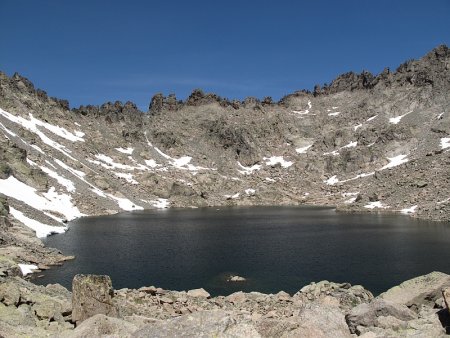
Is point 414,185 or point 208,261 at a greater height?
point 414,185

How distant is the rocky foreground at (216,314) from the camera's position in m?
10.1

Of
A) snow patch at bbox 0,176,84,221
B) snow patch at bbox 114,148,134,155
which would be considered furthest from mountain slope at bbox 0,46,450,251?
snow patch at bbox 0,176,84,221

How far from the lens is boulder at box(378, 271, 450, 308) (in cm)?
2000

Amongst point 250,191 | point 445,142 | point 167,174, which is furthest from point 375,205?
point 167,174

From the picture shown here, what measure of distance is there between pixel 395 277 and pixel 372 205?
8657cm

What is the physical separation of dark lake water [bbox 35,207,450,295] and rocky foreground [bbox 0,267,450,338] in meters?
9.79

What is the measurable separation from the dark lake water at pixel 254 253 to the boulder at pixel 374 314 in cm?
2445

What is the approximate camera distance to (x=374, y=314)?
51.1 ft

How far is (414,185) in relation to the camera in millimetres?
126750

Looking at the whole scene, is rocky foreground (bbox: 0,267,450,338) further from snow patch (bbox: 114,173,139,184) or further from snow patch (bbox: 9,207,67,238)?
snow patch (bbox: 114,173,139,184)

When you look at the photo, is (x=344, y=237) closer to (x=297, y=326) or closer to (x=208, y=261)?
(x=208, y=261)

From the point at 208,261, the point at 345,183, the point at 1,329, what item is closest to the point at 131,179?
the point at 345,183

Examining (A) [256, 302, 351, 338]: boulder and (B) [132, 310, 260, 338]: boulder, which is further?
(A) [256, 302, 351, 338]: boulder

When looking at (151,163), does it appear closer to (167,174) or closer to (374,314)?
(167,174)
